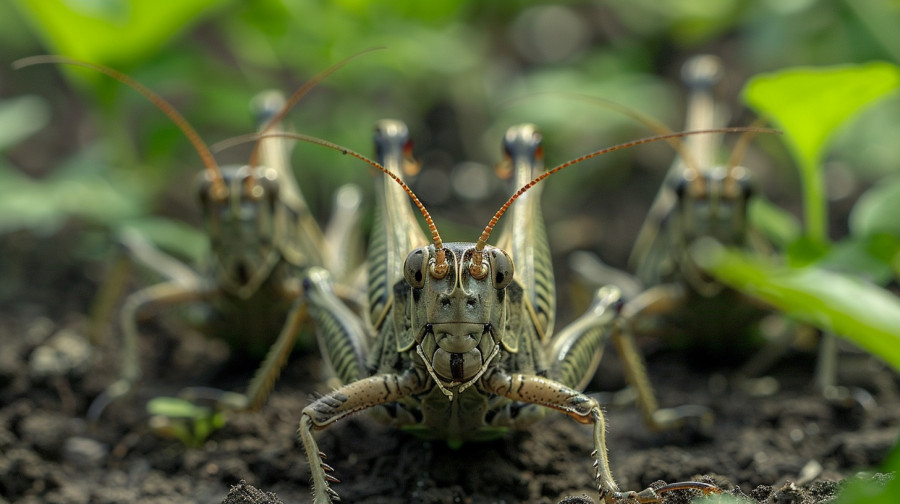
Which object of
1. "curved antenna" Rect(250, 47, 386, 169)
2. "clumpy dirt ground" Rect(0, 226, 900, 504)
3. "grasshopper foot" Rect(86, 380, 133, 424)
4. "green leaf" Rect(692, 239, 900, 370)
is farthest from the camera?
"grasshopper foot" Rect(86, 380, 133, 424)

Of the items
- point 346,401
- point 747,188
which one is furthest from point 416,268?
point 747,188

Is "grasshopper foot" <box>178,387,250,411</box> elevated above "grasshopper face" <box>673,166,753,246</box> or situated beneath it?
situated beneath

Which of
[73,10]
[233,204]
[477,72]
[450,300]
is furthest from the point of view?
[477,72]

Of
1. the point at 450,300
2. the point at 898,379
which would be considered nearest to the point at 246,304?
the point at 450,300

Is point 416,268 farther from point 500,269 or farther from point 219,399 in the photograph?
point 219,399

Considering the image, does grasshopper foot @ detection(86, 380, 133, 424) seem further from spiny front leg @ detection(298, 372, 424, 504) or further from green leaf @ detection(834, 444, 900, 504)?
green leaf @ detection(834, 444, 900, 504)

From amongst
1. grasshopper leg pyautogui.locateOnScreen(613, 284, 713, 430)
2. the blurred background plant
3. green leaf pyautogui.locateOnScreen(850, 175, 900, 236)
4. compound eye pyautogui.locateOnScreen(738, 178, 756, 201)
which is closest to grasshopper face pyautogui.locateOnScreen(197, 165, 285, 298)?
the blurred background plant

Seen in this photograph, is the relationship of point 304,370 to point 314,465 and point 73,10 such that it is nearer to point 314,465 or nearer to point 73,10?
point 314,465
